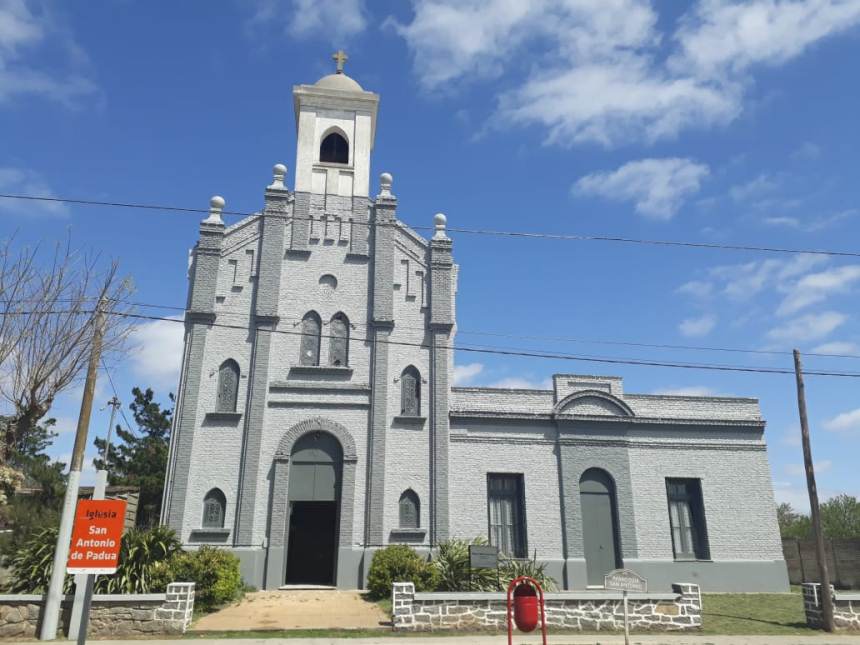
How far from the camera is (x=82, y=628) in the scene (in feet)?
35.8

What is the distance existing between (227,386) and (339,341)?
13.5 feet

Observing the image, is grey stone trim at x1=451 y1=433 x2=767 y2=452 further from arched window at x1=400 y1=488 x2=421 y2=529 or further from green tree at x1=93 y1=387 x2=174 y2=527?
green tree at x1=93 y1=387 x2=174 y2=527

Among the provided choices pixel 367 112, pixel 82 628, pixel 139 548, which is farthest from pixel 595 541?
pixel 367 112

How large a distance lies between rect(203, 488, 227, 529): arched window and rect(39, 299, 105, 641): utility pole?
21.8 ft

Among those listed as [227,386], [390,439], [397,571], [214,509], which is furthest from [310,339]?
[397,571]

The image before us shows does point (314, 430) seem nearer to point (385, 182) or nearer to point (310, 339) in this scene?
point (310, 339)

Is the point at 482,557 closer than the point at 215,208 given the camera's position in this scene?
Yes

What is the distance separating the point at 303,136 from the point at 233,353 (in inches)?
381

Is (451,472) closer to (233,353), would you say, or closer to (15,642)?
(233,353)

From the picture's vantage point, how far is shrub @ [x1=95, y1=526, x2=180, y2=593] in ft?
52.6

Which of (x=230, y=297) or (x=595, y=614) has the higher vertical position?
(x=230, y=297)

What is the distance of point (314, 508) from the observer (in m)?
23.3

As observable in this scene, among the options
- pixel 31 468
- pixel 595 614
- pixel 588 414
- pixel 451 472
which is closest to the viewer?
pixel 595 614

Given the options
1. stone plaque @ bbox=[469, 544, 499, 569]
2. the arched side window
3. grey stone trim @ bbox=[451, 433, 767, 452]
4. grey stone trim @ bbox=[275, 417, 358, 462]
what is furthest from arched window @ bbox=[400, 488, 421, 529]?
stone plaque @ bbox=[469, 544, 499, 569]
